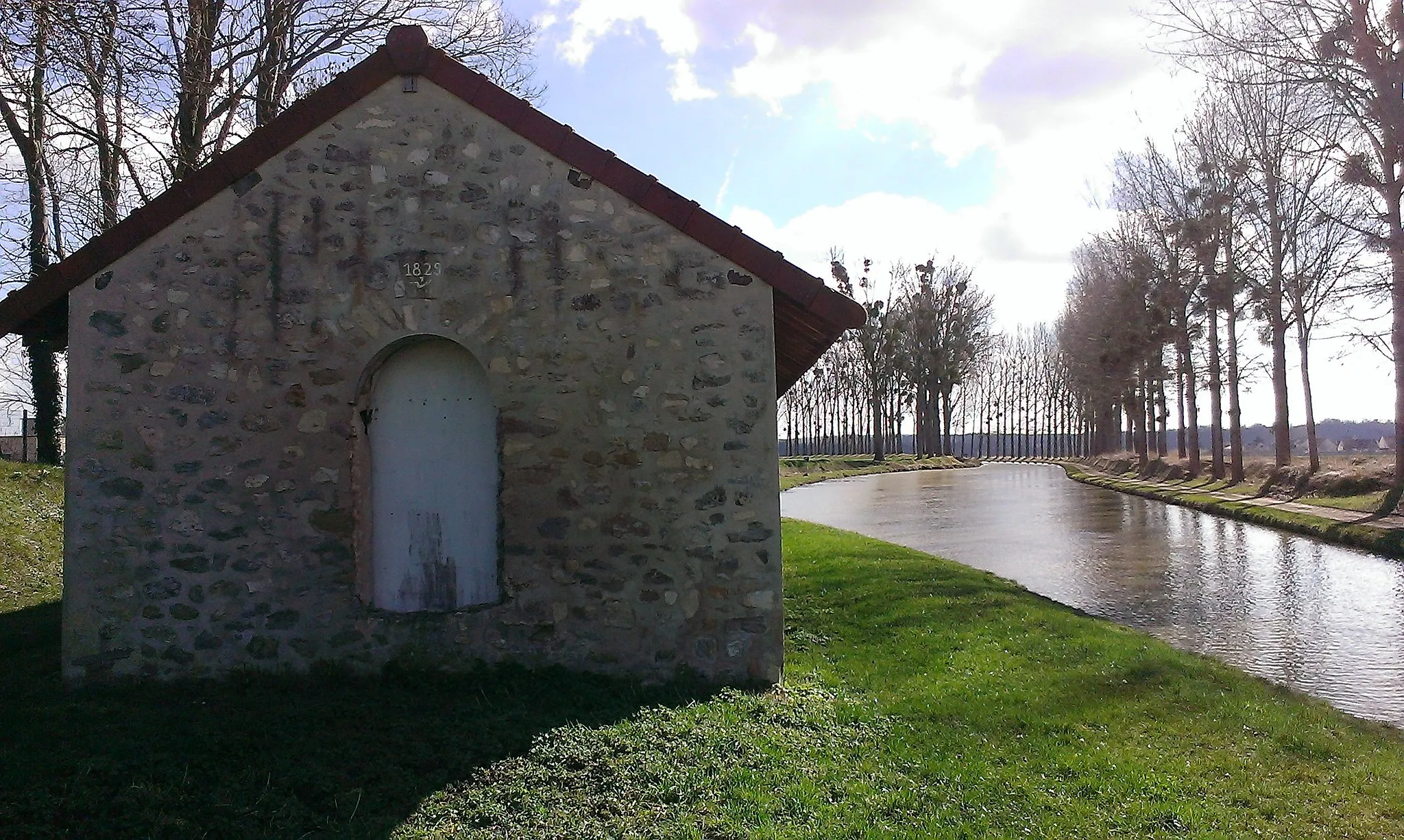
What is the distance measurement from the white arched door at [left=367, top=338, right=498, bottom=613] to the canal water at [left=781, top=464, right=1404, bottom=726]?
733cm

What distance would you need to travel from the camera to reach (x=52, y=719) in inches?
237

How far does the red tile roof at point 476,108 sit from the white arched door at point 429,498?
1.94 m

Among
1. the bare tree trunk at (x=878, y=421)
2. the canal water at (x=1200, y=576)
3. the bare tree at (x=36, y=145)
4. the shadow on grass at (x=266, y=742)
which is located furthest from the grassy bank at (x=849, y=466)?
the shadow on grass at (x=266, y=742)

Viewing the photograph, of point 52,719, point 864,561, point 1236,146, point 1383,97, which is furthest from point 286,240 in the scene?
point 1236,146

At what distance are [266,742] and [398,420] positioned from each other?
111 inches

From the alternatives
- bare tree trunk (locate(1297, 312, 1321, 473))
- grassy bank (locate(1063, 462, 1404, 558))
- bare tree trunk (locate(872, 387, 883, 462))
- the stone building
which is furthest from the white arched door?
bare tree trunk (locate(872, 387, 883, 462))

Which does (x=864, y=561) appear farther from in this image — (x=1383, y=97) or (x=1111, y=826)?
(x=1383, y=97)

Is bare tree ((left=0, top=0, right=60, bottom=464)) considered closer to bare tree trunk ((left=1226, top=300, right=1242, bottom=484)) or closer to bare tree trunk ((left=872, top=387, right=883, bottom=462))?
bare tree trunk ((left=1226, top=300, right=1242, bottom=484))

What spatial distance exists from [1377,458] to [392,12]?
27.4 metres

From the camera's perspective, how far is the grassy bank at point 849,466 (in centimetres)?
4456

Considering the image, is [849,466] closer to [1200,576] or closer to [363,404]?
[1200,576]

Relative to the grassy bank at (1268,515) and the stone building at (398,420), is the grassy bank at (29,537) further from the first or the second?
the grassy bank at (1268,515)

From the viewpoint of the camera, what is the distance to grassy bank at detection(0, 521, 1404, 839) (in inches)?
184

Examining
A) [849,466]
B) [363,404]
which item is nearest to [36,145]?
[363,404]
